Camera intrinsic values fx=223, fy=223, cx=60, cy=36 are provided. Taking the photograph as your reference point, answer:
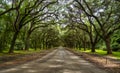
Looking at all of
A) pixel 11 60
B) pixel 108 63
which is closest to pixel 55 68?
pixel 108 63

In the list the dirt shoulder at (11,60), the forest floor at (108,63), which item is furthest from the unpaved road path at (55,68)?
the dirt shoulder at (11,60)

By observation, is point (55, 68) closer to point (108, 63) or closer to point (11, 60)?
point (108, 63)

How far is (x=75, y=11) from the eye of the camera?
1949 inches

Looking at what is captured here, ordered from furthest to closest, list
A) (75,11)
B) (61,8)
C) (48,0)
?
(75,11) < (61,8) < (48,0)

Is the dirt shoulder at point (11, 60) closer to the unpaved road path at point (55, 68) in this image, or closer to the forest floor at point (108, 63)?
the unpaved road path at point (55, 68)

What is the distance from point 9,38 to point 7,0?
1952 centimetres

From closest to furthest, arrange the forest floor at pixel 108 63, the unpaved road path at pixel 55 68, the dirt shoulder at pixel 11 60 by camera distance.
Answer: the unpaved road path at pixel 55 68, the forest floor at pixel 108 63, the dirt shoulder at pixel 11 60

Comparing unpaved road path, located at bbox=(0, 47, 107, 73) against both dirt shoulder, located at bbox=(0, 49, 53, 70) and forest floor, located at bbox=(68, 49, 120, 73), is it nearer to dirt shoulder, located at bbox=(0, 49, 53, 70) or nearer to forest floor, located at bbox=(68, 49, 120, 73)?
forest floor, located at bbox=(68, 49, 120, 73)

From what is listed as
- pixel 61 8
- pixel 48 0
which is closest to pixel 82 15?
pixel 61 8

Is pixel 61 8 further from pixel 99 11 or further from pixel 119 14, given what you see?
pixel 119 14

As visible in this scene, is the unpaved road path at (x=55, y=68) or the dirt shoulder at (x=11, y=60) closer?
the unpaved road path at (x=55, y=68)

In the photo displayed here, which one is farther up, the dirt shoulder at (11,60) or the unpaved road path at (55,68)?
the dirt shoulder at (11,60)

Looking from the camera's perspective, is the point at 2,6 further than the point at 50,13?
No

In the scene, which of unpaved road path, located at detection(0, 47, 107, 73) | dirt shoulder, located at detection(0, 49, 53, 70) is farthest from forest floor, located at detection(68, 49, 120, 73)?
dirt shoulder, located at detection(0, 49, 53, 70)
